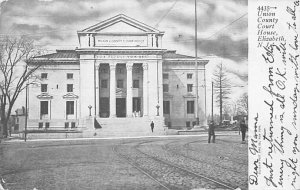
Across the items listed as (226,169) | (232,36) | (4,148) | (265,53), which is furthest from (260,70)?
(4,148)

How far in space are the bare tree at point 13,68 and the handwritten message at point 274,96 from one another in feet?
8.16

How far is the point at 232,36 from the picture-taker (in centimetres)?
502

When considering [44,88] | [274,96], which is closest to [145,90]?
[44,88]

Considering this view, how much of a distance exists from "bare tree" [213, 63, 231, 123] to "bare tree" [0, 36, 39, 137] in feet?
7.20

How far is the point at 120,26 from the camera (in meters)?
5.14

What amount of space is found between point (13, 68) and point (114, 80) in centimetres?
184

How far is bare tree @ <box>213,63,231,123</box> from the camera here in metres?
5.31

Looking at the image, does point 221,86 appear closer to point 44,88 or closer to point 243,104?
point 243,104

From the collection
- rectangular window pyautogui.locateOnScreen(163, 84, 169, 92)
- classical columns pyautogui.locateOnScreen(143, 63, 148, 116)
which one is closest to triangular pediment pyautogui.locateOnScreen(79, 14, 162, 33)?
classical columns pyautogui.locateOnScreen(143, 63, 148, 116)

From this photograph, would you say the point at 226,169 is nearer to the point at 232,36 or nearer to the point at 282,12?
the point at 232,36

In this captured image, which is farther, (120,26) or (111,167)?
(120,26)

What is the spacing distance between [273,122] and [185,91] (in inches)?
56.9

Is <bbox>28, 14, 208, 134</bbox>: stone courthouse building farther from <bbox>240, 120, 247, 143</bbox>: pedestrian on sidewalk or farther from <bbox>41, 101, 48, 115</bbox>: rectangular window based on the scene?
<bbox>240, 120, 247, 143</bbox>: pedestrian on sidewalk

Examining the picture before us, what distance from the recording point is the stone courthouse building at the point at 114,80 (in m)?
5.11
